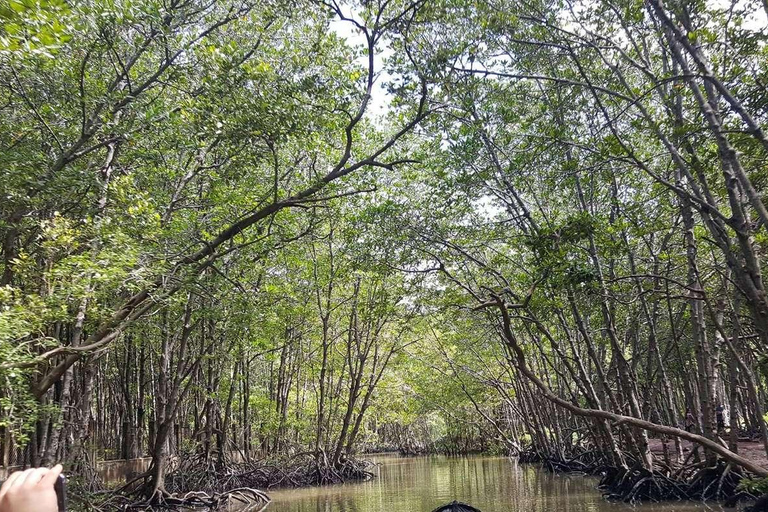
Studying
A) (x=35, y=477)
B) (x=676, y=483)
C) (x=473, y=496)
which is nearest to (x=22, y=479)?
(x=35, y=477)

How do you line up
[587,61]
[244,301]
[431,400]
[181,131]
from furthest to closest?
1. [431,400]
2. [244,301]
3. [587,61]
4. [181,131]

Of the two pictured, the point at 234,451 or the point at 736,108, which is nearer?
the point at 736,108

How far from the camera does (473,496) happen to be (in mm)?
12625

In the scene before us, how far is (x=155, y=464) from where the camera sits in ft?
38.9

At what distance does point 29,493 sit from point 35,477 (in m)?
0.02

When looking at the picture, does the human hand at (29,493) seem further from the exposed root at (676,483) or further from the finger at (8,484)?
the exposed root at (676,483)

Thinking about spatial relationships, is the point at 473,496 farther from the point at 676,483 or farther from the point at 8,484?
the point at 8,484

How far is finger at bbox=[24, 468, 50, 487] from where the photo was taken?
816 mm

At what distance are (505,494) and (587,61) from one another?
31.8ft

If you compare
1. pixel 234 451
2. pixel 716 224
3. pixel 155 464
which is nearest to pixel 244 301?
pixel 155 464

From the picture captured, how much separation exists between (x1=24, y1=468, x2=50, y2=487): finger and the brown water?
1017cm

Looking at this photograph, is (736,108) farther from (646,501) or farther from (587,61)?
(646,501)

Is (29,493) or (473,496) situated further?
(473,496)

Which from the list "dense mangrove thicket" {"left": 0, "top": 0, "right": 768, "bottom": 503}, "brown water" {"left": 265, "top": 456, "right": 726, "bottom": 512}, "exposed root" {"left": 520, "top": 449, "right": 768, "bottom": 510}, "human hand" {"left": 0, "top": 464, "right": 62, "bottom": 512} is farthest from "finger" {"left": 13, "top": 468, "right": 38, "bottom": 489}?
"brown water" {"left": 265, "top": 456, "right": 726, "bottom": 512}
